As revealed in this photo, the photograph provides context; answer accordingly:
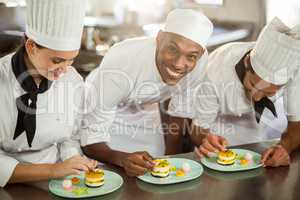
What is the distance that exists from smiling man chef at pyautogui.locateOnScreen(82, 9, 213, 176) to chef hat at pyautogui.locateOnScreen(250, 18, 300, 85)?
212 millimetres

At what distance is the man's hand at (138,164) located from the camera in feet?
4.42

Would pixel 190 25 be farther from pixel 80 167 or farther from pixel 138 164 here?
pixel 80 167

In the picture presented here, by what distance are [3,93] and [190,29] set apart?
2.22ft

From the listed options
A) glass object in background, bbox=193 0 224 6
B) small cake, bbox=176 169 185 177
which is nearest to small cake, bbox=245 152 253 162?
small cake, bbox=176 169 185 177

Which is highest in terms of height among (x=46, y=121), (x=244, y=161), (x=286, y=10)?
(x=286, y=10)

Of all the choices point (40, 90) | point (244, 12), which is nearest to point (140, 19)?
point (244, 12)

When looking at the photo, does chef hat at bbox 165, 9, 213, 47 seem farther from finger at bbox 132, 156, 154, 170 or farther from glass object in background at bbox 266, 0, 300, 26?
glass object in background at bbox 266, 0, 300, 26

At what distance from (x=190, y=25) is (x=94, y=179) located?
665 mm


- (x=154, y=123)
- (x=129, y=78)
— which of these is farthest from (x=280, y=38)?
(x=154, y=123)

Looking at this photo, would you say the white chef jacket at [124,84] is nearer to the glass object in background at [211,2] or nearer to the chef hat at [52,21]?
the chef hat at [52,21]

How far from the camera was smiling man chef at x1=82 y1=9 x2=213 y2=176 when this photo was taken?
1570mm

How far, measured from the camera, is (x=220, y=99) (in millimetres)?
1824

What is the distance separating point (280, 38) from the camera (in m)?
1.61

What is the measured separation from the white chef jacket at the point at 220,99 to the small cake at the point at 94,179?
659mm
